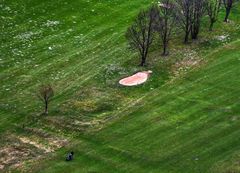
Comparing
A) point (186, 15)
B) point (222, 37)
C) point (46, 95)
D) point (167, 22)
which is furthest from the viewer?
point (222, 37)

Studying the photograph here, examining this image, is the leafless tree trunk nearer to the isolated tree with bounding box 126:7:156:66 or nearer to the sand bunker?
the isolated tree with bounding box 126:7:156:66

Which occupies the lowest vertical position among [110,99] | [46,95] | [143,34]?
[110,99]

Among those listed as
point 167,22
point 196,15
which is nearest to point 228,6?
point 196,15

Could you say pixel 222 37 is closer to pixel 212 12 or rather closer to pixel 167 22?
pixel 212 12

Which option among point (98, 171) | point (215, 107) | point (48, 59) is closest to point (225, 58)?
point (215, 107)

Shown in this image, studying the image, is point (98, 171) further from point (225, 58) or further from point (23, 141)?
point (225, 58)
